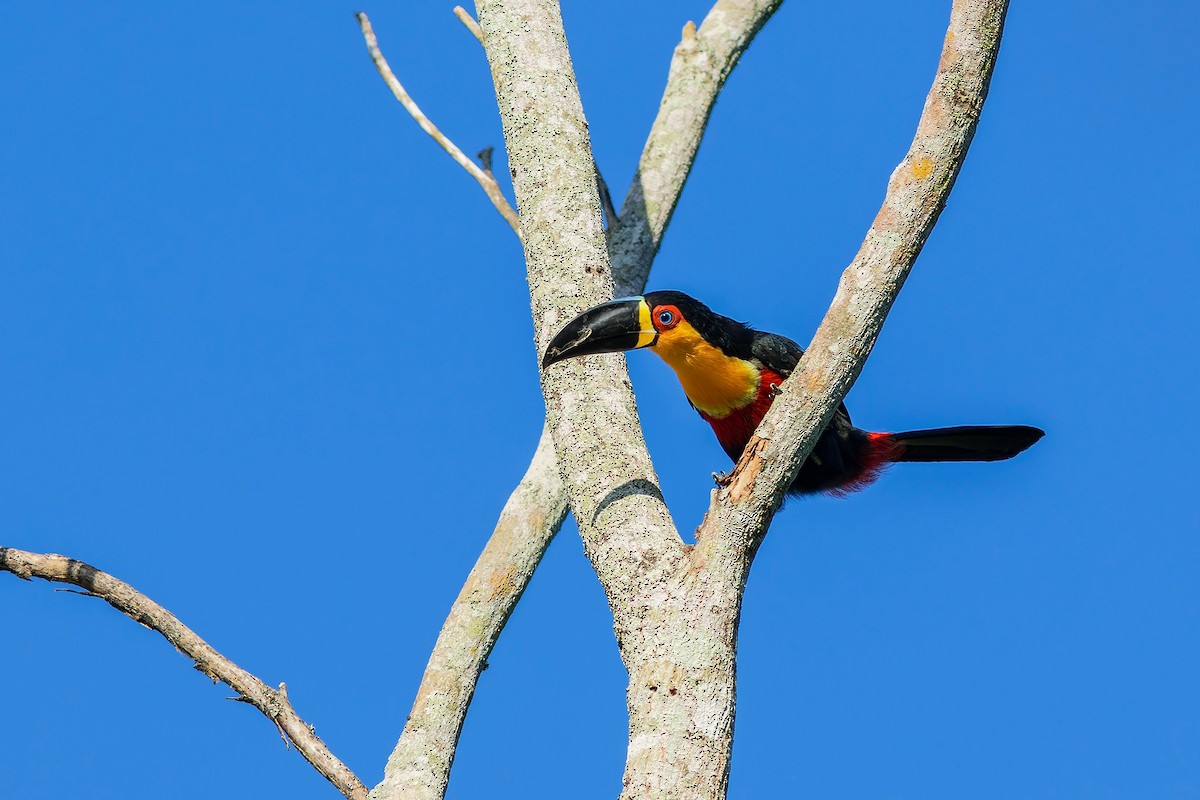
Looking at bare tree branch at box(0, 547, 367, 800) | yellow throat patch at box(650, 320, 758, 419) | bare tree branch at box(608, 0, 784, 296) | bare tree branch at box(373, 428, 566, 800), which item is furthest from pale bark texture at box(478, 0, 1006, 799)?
bare tree branch at box(608, 0, 784, 296)

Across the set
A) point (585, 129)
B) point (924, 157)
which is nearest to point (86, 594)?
point (585, 129)

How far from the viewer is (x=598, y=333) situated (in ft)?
12.4

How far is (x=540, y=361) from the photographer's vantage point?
12.4 feet

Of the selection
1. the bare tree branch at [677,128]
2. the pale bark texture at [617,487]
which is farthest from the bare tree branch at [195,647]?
the bare tree branch at [677,128]

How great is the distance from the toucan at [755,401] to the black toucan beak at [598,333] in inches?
4.9

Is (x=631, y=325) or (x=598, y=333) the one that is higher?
(x=631, y=325)

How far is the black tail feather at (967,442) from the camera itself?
18.3ft

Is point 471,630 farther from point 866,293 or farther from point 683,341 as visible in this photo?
point 866,293

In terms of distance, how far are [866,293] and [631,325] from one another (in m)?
1.21

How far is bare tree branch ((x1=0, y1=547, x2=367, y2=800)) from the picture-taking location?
13.8ft

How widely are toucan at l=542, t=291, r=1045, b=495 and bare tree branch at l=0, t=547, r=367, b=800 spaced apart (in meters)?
1.87

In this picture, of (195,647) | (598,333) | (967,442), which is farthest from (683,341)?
(195,647)

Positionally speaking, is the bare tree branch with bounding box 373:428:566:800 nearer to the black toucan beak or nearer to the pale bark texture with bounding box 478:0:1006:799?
the black toucan beak

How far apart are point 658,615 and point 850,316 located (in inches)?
36.6
